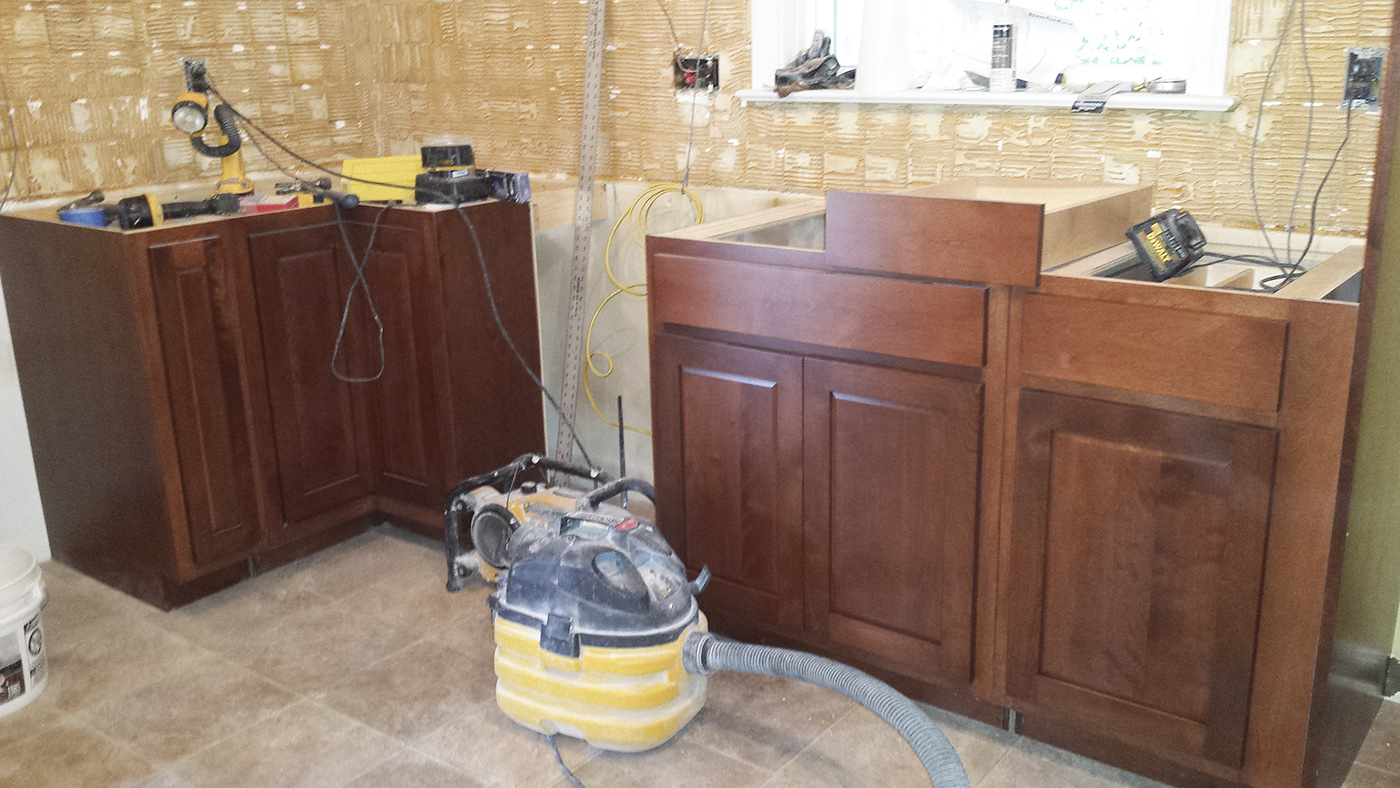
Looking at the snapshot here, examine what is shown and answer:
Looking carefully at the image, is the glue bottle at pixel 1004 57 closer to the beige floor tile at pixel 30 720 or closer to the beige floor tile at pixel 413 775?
the beige floor tile at pixel 413 775

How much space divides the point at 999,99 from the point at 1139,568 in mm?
1050

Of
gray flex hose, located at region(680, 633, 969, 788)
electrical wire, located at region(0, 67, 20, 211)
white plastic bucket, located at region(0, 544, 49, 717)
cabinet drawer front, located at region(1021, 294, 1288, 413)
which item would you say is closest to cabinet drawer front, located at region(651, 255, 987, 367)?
cabinet drawer front, located at region(1021, 294, 1288, 413)

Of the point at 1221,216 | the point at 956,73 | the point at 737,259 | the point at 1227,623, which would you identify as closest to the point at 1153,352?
the point at 1227,623

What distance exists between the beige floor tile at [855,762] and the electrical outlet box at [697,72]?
5.24 ft

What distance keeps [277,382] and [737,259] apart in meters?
1.34

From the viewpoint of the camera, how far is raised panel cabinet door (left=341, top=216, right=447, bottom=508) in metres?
2.90

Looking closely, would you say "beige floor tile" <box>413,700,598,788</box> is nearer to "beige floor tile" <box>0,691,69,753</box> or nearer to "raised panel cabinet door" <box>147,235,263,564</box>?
"beige floor tile" <box>0,691,69,753</box>

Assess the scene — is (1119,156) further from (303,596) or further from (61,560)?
(61,560)

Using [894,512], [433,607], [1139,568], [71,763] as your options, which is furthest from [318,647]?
[1139,568]

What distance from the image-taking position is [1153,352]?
178 centimetres

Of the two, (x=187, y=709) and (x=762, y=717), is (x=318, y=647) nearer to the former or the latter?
(x=187, y=709)

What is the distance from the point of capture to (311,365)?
296 cm

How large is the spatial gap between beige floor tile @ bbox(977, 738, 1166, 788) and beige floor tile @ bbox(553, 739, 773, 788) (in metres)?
0.43

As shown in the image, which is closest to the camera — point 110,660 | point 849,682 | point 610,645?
point 849,682
